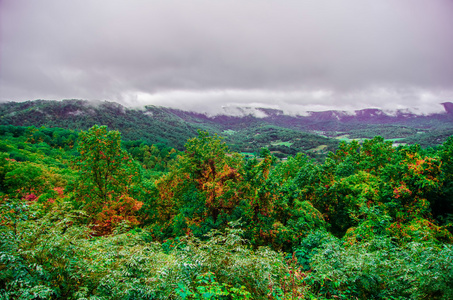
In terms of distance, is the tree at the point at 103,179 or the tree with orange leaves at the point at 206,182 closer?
the tree with orange leaves at the point at 206,182

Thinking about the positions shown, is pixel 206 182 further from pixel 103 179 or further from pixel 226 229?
pixel 103 179

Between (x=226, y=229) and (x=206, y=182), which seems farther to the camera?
(x=206, y=182)

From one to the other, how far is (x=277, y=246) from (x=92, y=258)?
1132 centimetres

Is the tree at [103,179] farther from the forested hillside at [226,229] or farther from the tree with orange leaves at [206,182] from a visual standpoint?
the tree with orange leaves at [206,182]

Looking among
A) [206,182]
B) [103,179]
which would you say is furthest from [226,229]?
[103,179]

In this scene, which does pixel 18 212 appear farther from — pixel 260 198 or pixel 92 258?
pixel 260 198

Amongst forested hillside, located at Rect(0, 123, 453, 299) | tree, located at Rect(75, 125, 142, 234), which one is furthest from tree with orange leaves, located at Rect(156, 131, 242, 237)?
tree, located at Rect(75, 125, 142, 234)

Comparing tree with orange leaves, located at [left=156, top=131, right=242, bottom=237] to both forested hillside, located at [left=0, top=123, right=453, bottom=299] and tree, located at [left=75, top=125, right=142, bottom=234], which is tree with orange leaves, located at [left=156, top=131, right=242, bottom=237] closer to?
A: forested hillside, located at [left=0, top=123, right=453, bottom=299]

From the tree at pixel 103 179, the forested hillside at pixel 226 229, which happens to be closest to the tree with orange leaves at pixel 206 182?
the forested hillside at pixel 226 229

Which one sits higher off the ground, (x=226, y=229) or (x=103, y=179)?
(x=226, y=229)

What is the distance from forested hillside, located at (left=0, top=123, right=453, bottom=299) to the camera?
5.57 meters

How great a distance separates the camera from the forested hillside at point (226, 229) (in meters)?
5.57

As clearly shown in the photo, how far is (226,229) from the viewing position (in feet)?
24.8

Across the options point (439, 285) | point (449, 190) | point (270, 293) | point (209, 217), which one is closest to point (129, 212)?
point (209, 217)
